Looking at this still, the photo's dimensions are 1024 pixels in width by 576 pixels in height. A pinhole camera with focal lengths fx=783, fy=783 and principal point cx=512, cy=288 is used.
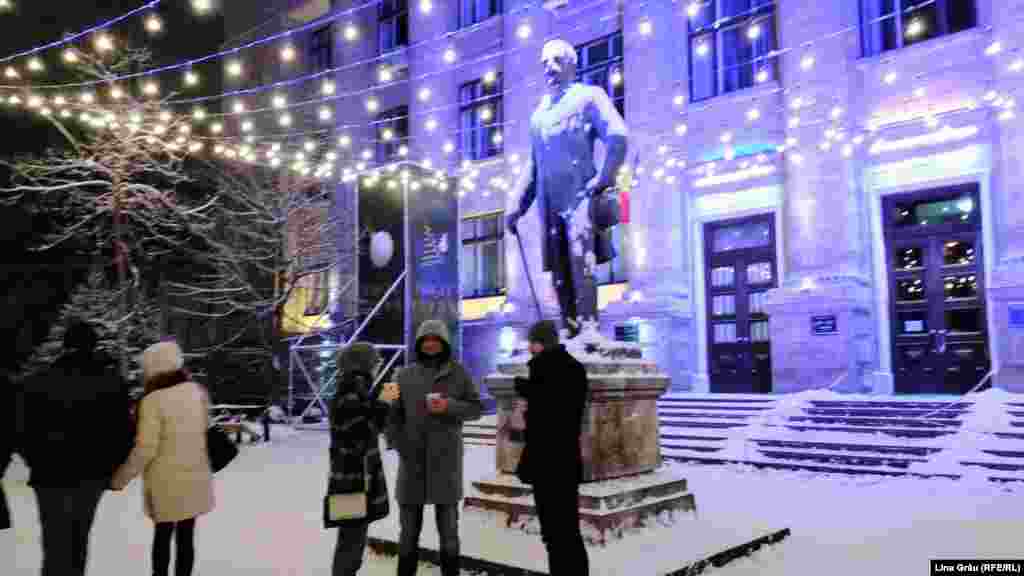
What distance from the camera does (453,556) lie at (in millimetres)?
4395

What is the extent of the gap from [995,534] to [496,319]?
48.0 ft

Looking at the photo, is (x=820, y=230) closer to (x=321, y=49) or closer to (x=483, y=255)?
(x=483, y=255)

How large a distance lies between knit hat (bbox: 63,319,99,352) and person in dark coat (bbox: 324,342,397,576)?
1.21 m

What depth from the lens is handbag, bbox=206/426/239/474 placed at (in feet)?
14.4

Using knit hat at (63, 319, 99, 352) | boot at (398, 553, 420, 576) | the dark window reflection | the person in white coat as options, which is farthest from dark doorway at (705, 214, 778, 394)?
knit hat at (63, 319, 99, 352)

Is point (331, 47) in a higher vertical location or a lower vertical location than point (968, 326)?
higher

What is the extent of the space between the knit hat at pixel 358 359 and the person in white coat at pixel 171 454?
0.92 meters

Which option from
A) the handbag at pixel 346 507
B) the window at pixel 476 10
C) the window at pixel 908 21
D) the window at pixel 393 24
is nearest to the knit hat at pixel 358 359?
the handbag at pixel 346 507

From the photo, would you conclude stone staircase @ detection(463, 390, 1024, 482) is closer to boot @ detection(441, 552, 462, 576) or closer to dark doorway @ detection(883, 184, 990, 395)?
dark doorway @ detection(883, 184, 990, 395)

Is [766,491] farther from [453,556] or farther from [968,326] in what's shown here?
[968,326]

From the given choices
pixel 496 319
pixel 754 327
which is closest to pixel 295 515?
pixel 754 327

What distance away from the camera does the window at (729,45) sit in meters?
16.6

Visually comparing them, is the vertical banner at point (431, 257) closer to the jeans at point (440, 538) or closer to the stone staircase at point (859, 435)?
the stone staircase at point (859, 435)

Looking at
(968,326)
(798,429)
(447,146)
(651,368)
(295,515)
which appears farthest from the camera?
(447,146)
